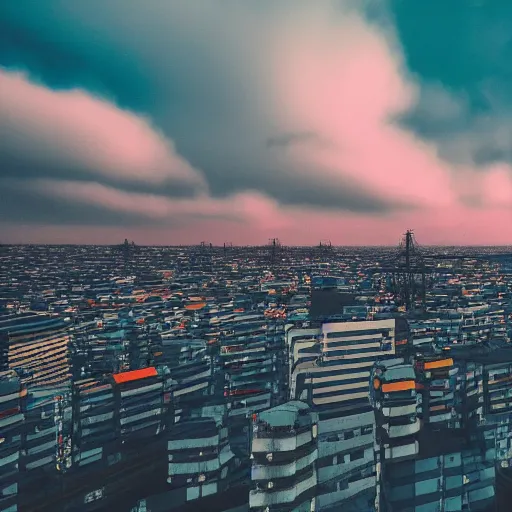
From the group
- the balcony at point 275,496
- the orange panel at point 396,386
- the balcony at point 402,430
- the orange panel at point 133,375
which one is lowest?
the balcony at point 275,496

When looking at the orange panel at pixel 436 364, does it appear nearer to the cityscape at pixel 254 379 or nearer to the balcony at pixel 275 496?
the cityscape at pixel 254 379

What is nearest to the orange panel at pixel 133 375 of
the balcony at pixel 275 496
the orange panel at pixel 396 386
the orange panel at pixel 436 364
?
the balcony at pixel 275 496

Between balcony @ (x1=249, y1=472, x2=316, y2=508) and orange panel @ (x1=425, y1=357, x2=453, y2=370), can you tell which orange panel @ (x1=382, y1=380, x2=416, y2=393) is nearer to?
orange panel @ (x1=425, y1=357, x2=453, y2=370)

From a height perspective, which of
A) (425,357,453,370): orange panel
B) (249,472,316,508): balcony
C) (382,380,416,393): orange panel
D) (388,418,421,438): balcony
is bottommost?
(249,472,316,508): balcony

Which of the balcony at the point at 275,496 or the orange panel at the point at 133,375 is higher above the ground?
the orange panel at the point at 133,375

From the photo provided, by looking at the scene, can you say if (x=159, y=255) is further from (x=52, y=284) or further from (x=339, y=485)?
(x=339, y=485)

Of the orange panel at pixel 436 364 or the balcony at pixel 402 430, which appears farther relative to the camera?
the orange panel at pixel 436 364

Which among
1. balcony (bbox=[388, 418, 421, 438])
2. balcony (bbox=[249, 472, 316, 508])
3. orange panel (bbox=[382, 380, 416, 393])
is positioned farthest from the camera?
orange panel (bbox=[382, 380, 416, 393])

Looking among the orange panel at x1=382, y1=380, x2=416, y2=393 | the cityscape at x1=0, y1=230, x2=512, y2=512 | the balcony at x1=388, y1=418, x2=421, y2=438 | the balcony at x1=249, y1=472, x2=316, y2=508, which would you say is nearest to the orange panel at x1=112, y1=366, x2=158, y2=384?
the cityscape at x1=0, y1=230, x2=512, y2=512

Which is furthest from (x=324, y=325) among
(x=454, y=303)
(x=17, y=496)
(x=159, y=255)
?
(x=454, y=303)
